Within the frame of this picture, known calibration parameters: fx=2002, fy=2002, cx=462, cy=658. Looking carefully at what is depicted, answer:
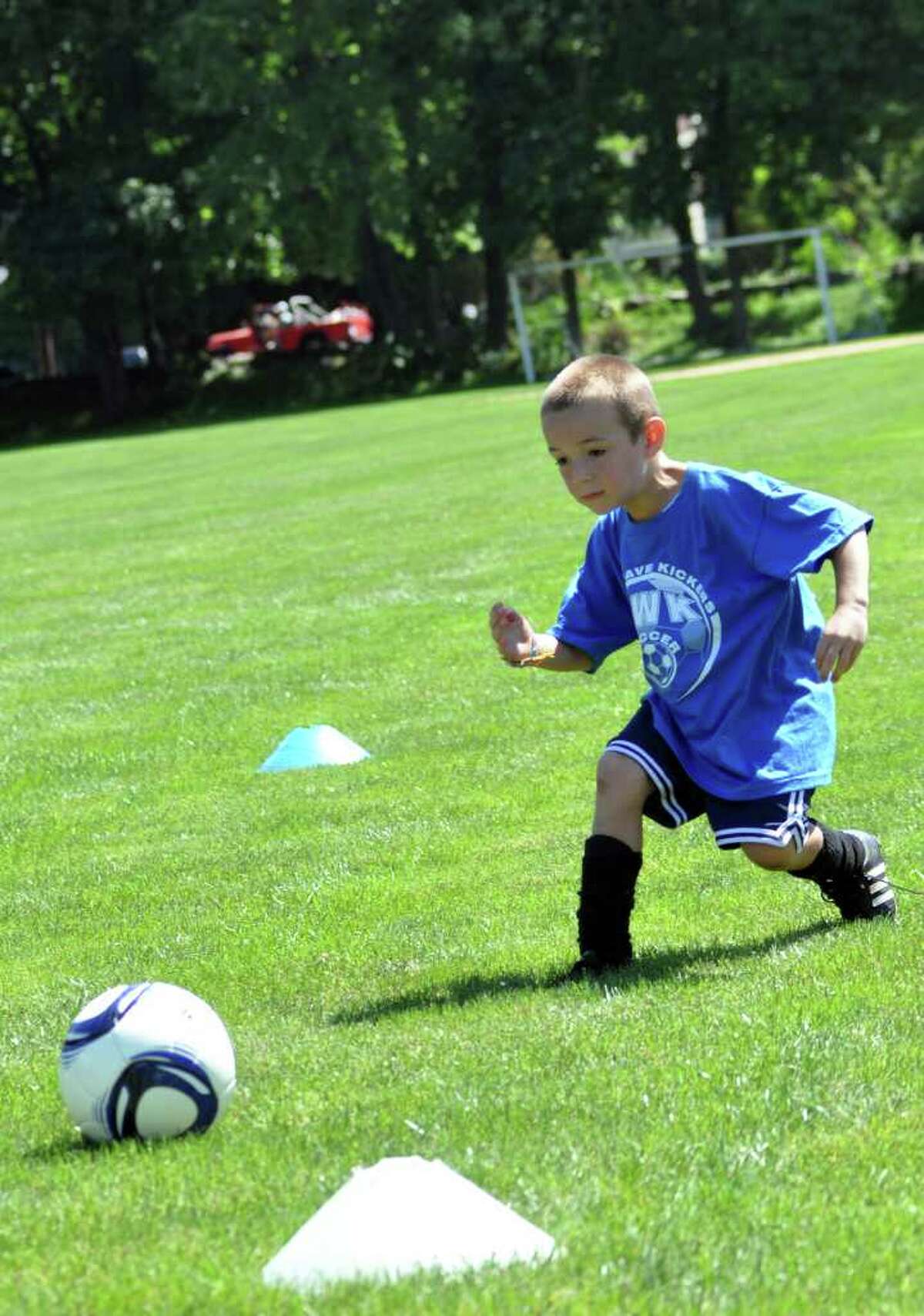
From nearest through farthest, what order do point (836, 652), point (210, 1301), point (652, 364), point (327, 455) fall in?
point (210, 1301) → point (836, 652) → point (327, 455) → point (652, 364)

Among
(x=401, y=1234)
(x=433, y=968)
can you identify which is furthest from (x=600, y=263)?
(x=401, y=1234)

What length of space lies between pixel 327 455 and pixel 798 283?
26961 millimetres

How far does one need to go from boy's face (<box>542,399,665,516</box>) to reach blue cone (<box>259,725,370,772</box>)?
3176 mm

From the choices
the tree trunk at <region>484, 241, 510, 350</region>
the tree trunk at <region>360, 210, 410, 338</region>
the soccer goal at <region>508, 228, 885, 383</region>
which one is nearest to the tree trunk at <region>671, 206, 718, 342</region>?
the soccer goal at <region>508, 228, 885, 383</region>

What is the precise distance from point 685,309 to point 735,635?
147 feet

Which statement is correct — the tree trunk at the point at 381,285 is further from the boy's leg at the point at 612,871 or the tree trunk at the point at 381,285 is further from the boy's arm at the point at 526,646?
the boy's leg at the point at 612,871

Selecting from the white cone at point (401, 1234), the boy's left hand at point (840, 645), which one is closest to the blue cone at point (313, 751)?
the boy's left hand at point (840, 645)

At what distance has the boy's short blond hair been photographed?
4855mm

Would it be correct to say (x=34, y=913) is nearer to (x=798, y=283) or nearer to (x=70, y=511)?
(x=70, y=511)

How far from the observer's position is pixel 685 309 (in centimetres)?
4869

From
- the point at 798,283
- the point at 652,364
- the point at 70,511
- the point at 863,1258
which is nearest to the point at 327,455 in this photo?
the point at 70,511

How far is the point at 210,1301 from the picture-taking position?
3.00 m

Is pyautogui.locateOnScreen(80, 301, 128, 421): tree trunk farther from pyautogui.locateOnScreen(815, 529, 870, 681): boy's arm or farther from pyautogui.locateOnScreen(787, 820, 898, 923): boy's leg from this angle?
pyautogui.locateOnScreen(815, 529, 870, 681): boy's arm

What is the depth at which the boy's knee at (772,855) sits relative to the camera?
5062 millimetres
